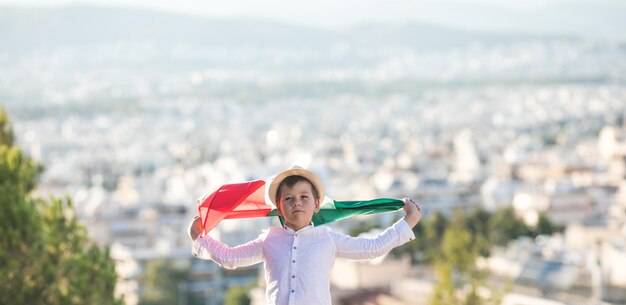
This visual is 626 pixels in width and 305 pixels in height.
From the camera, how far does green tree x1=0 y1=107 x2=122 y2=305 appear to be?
6820 mm

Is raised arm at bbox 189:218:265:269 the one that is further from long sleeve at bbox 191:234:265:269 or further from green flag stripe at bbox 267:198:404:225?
green flag stripe at bbox 267:198:404:225

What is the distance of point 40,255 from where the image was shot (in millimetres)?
7105

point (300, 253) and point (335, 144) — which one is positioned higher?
point (335, 144)

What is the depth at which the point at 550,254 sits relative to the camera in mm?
25234

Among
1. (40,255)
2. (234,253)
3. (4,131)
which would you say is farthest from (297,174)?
(4,131)

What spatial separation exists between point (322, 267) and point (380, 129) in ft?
355

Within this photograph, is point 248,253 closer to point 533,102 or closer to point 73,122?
point 73,122

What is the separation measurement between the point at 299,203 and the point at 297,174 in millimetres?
61

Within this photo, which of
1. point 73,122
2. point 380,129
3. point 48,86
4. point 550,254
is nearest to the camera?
point 550,254

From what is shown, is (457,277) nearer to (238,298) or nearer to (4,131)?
(238,298)

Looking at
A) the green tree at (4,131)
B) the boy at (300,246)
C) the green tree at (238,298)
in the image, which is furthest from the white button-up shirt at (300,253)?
the green tree at (238,298)

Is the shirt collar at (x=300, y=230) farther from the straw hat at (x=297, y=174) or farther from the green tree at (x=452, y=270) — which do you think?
the green tree at (x=452, y=270)

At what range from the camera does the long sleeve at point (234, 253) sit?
115 inches

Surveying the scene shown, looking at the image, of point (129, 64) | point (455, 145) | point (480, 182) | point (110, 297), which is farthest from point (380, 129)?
point (110, 297)
